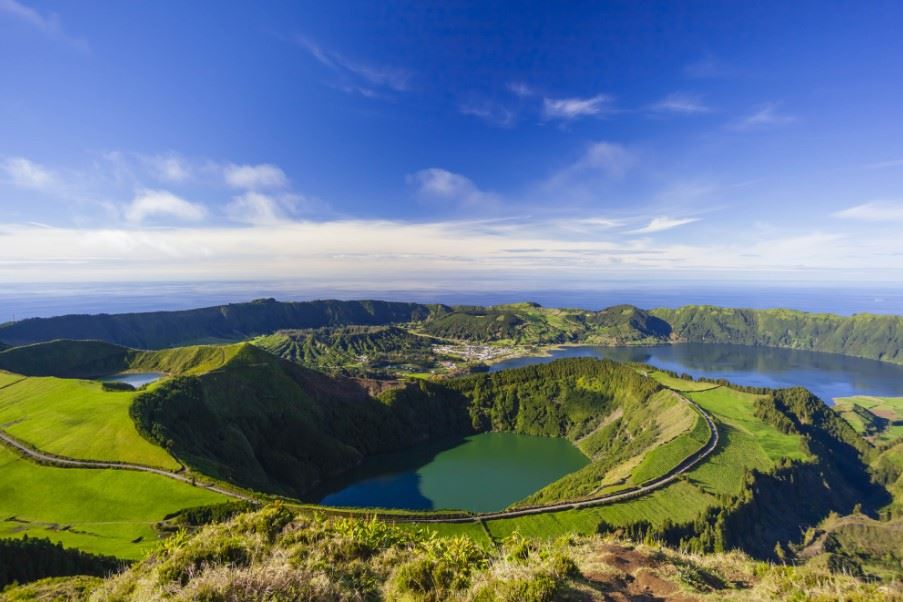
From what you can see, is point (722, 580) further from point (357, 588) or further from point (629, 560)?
point (357, 588)

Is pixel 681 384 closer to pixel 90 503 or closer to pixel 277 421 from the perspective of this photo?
pixel 277 421

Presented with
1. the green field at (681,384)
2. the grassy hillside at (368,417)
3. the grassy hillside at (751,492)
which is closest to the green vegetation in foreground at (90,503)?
the grassy hillside at (368,417)

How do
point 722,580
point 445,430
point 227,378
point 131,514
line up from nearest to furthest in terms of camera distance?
1. point 722,580
2. point 131,514
3. point 227,378
4. point 445,430

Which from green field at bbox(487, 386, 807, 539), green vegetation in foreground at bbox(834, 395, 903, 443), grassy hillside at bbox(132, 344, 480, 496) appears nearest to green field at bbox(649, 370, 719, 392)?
green field at bbox(487, 386, 807, 539)

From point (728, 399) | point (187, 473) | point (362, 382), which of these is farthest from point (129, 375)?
point (728, 399)

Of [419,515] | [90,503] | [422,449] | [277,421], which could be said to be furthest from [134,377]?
[419,515]

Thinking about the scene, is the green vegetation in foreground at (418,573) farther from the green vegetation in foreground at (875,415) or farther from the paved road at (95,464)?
the green vegetation in foreground at (875,415)

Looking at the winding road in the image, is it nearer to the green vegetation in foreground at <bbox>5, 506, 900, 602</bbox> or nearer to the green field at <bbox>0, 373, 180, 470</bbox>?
the green field at <bbox>0, 373, 180, 470</bbox>
